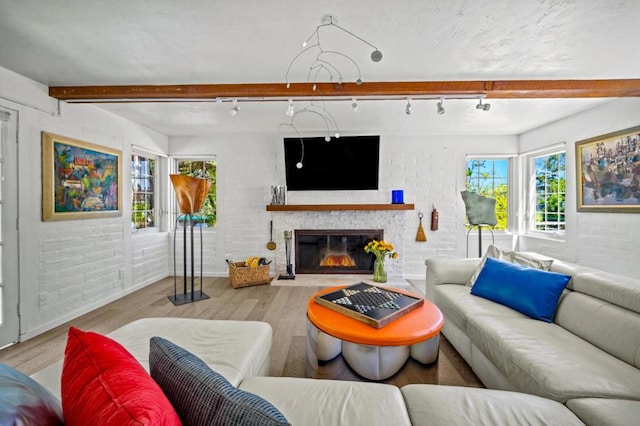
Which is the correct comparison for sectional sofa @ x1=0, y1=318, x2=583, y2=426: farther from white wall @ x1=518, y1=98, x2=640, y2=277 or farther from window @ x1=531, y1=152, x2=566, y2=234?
window @ x1=531, y1=152, x2=566, y2=234

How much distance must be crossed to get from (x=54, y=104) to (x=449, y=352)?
412 centimetres

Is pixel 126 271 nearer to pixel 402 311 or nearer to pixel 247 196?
pixel 247 196

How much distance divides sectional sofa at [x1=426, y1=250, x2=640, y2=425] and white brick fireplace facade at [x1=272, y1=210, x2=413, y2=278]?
2005mm

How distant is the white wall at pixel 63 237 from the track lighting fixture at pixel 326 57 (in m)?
2.26

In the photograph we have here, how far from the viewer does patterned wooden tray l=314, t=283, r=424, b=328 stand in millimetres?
1688

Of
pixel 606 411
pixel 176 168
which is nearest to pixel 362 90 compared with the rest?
pixel 606 411

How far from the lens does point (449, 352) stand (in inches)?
85.9

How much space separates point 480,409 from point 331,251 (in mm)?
3429

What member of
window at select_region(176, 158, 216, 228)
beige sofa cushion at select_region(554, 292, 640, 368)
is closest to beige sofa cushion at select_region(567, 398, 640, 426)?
beige sofa cushion at select_region(554, 292, 640, 368)

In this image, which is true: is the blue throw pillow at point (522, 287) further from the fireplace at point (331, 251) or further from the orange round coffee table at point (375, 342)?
the fireplace at point (331, 251)

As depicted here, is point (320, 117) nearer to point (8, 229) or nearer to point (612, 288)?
point (612, 288)

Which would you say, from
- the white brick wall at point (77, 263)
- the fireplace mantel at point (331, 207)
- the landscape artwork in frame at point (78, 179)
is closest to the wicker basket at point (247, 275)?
the fireplace mantel at point (331, 207)

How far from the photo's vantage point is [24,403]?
0.58m

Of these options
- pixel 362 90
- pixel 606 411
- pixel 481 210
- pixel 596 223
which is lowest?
pixel 606 411
